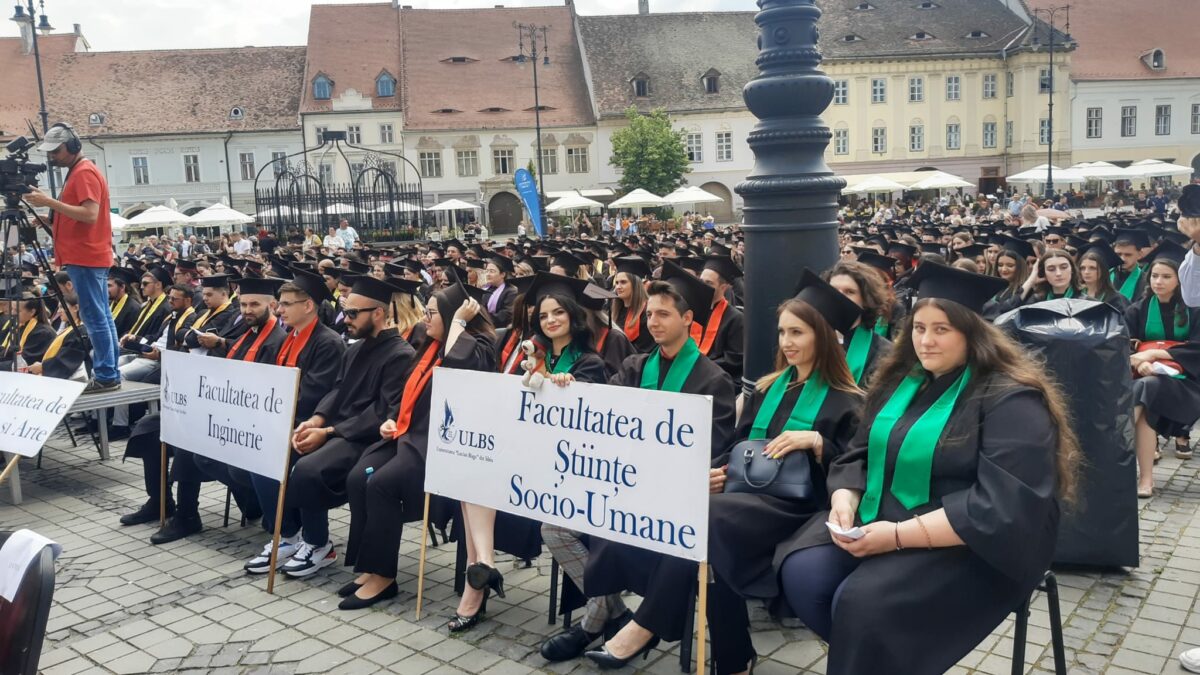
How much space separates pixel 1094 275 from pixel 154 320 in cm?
971

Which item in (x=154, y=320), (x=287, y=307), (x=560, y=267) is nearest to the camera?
(x=287, y=307)

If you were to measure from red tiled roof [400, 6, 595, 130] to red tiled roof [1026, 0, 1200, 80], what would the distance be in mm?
28967

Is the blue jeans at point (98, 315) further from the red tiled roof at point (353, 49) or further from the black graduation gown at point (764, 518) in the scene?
the red tiled roof at point (353, 49)

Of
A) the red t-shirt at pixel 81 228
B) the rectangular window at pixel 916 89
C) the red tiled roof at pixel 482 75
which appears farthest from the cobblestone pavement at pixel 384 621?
the rectangular window at pixel 916 89

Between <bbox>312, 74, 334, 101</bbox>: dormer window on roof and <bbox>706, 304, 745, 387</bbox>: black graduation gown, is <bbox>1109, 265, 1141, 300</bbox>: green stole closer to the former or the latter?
<bbox>706, 304, 745, 387</bbox>: black graduation gown

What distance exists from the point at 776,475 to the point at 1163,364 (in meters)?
4.27

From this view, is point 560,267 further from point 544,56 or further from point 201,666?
point 544,56

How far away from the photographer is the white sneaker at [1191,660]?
4.20 m

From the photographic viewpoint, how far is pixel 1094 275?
7.71 m

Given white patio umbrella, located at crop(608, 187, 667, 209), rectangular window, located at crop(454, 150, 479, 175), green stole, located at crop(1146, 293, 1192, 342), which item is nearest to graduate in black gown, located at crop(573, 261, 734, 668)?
green stole, located at crop(1146, 293, 1192, 342)

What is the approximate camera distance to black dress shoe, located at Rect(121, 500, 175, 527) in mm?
7355

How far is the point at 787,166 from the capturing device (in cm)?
499

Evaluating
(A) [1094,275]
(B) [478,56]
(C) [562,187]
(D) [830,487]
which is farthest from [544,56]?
(D) [830,487]

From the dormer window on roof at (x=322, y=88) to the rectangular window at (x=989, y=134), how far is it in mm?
39201
